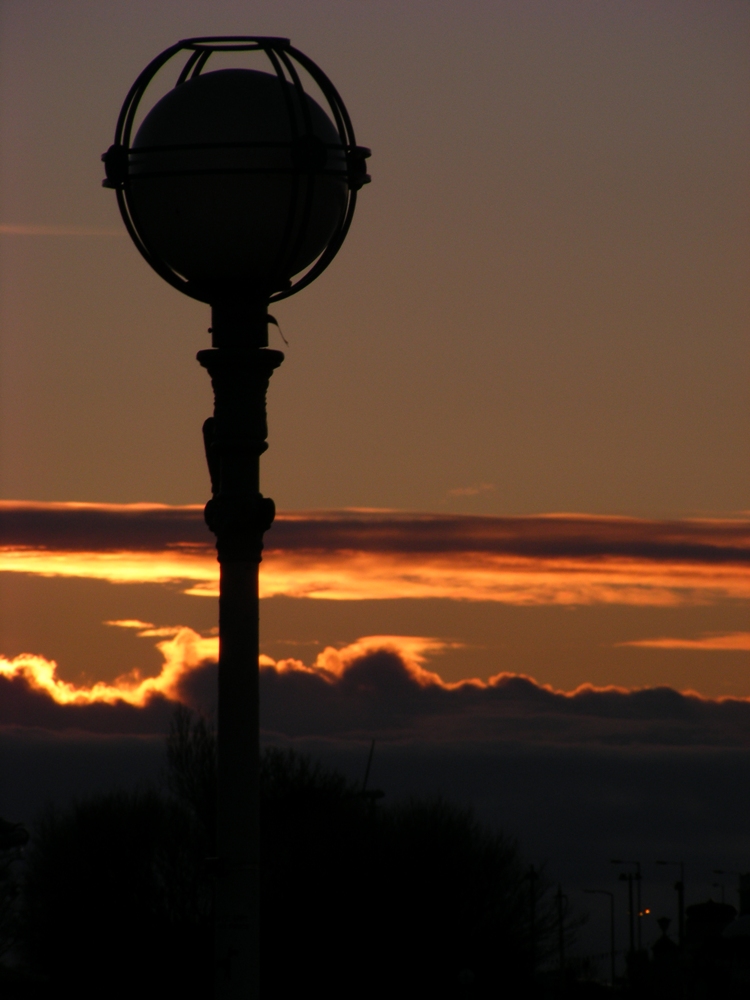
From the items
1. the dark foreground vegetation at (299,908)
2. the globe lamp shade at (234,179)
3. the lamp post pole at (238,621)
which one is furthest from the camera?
the dark foreground vegetation at (299,908)

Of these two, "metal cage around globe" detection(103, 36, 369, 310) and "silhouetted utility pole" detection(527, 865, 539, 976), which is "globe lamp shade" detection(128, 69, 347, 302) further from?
"silhouetted utility pole" detection(527, 865, 539, 976)

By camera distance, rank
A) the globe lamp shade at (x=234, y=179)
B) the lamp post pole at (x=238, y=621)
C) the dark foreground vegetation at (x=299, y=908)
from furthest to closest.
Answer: the dark foreground vegetation at (x=299, y=908) < the globe lamp shade at (x=234, y=179) < the lamp post pole at (x=238, y=621)

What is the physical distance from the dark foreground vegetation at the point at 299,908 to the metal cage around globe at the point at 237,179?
43.1m

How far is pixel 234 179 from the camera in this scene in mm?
6793

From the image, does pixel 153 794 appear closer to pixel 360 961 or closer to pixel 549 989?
pixel 360 961

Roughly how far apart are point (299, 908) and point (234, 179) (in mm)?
46379

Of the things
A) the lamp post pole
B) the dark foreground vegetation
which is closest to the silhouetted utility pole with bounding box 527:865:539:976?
the dark foreground vegetation

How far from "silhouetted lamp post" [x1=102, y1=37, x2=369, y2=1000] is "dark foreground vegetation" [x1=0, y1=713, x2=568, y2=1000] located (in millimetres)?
42850

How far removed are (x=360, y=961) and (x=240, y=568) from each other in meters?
46.0

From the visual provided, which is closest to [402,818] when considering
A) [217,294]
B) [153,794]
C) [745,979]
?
[153,794]

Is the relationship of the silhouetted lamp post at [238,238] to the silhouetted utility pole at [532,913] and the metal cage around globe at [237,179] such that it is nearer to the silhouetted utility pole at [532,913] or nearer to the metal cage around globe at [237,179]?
the metal cage around globe at [237,179]

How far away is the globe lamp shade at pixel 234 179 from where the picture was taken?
681 centimetres

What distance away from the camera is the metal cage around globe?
268 inches

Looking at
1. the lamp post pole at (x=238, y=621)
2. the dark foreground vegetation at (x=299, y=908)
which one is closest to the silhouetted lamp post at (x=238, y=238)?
the lamp post pole at (x=238, y=621)
